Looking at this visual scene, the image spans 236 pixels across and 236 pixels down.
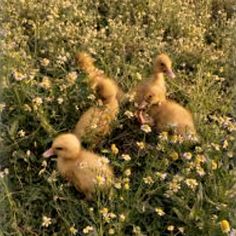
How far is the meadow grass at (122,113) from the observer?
2.93m

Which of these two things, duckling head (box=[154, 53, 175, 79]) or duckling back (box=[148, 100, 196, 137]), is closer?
duckling back (box=[148, 100, 196, 137])

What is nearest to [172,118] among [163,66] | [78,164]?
[163,66]

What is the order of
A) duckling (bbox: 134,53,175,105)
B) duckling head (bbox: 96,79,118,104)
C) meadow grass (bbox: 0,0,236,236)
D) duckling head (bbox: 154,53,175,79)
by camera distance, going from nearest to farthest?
meadow grass (bbox: 0,0,236,236), duckling head (bbox: 96,79,118,104), duckling (bbox: 134,53,175,105), duckling head (bbox: 154,53,175,79)

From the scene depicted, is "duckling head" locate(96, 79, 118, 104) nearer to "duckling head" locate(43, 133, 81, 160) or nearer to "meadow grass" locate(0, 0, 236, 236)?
"meadow grass" locate(0, 0, 236, 236)

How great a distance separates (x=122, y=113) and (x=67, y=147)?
60 cm

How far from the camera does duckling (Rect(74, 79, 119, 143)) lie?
327cm

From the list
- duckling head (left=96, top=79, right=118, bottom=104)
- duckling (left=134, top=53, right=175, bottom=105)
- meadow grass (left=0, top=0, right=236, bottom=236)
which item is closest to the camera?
meadow grass (left=0, top=0, right=236, bottom=236)

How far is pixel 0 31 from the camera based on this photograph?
→ 13.8 ft

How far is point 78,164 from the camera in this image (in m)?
3.02

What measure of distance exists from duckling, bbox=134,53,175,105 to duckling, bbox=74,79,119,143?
5.3 inches

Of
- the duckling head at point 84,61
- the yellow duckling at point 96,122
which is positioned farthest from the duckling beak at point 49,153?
the duckling head at point 84,61

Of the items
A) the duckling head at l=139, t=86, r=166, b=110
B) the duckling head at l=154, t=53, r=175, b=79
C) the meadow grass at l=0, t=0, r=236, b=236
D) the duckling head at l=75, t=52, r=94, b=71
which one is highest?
the duckling head at l=154, t=53, r=175, b=79

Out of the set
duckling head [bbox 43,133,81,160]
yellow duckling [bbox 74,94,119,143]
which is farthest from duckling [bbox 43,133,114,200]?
yellow duckling [bbox 74,94,119,143]

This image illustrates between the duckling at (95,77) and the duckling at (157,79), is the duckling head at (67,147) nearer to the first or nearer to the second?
the duckling at (95,77)
